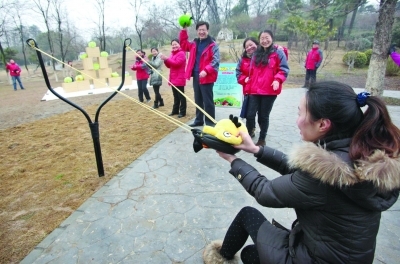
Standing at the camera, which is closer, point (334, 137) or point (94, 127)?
point (334, 137)

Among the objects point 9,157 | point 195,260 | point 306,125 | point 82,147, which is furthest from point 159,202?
point 9,157

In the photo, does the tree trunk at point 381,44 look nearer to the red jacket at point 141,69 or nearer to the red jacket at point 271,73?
the red jacket at point 271,73

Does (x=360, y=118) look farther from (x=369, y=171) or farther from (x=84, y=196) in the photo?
(x=84, y=196)

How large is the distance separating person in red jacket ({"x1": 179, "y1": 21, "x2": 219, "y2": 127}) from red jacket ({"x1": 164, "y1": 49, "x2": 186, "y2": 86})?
0.41 metres

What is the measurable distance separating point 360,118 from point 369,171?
0.84 ft

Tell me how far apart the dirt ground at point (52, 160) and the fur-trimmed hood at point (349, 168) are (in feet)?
7.47

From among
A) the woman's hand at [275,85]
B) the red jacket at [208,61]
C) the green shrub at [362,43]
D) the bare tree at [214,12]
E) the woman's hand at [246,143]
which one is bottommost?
the woman's hand at [246,143]

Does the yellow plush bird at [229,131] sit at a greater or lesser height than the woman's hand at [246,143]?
greater

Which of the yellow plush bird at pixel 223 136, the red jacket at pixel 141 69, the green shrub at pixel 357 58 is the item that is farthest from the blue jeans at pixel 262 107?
the green shrub at pixel 357 58

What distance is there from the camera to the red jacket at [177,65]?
520 centimetres

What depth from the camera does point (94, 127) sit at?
2824 millimetres

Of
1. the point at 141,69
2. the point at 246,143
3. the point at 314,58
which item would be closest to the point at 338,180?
the point at 246,143

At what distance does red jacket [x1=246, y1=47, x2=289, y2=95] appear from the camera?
346 centimetres

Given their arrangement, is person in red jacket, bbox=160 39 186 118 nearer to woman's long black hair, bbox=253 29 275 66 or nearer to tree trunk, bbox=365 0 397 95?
woman's long black hair, bbox=253 29 275 66
